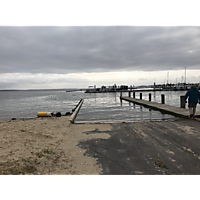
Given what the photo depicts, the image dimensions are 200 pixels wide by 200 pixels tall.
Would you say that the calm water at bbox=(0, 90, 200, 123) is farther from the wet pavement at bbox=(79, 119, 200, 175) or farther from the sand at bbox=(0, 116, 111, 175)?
the sand at bbox=(0, 116, 111, 175)

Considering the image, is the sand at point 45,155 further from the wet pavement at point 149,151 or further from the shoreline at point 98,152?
the wet pavement at point 149,151

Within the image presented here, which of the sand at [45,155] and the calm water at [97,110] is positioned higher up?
the sand at [45,155]

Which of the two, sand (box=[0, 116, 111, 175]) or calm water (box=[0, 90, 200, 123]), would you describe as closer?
sand (box=[0, 116, 111, 175])

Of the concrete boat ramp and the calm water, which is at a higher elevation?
the concrete boat ramp

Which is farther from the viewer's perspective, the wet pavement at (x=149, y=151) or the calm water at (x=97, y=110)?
the calm water at (x=97, y=110)

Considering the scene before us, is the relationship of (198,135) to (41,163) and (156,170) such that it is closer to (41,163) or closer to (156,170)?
(156,170)

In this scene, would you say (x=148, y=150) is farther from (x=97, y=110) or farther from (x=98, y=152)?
(x=97, y=110)

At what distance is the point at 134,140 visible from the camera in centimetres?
573

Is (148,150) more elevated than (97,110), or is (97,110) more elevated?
(148,150)

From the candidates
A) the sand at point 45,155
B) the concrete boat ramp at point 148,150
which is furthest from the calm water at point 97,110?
the sand at point 45,155

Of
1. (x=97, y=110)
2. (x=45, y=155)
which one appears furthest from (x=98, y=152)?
(x=97, y=110)

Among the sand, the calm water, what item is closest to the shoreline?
the sand
